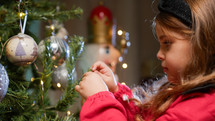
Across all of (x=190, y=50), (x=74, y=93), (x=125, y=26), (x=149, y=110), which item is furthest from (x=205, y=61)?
(x=125, y=26)

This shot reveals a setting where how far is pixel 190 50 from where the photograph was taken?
518 mm

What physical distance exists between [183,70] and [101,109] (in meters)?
0.19

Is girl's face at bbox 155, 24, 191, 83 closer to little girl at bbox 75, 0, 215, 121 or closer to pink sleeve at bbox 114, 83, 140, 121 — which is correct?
little girl at bbox 75, 0, 215, 121

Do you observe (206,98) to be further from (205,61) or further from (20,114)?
(20,114)

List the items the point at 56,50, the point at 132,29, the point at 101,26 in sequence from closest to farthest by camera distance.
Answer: the point at 56,50, the point at 101,26, the point at 132,29

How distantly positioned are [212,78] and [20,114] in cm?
46

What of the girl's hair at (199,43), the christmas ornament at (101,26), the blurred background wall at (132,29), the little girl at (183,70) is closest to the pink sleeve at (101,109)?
the little girl at (183,70)

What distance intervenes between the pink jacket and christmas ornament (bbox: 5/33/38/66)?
0.16m

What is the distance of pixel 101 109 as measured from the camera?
1.64 feet

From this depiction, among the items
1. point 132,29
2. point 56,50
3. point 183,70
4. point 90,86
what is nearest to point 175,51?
point 183,70

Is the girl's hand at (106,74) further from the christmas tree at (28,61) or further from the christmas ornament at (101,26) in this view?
the christmas ornament at (101,26)

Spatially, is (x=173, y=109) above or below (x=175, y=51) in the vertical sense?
below

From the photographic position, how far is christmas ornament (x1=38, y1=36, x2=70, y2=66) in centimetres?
62

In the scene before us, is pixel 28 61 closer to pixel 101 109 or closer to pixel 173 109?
pixel 101 109
